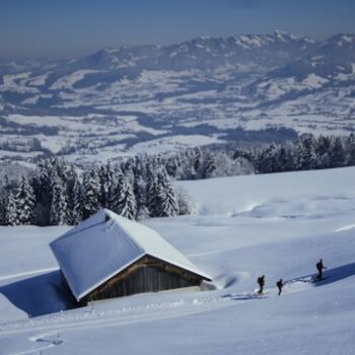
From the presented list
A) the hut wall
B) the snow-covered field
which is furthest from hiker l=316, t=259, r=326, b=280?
the hut wall

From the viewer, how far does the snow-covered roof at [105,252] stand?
30.6 m

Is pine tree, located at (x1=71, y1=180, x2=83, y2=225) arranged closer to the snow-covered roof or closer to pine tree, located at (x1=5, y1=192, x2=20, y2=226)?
pine tree, located at (x1=5, y1=192, x2=20, y2=226)

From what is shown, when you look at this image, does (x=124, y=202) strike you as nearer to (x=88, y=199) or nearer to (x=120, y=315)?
(x=88, y=199)

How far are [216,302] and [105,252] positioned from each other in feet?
31.3

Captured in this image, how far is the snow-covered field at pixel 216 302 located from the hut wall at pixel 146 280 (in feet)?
1.98

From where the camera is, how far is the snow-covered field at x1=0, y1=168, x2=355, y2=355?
15.5 m

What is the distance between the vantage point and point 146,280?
31.6m

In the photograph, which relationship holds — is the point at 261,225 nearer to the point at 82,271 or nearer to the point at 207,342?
the point at 82,271

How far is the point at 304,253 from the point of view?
34906 mm

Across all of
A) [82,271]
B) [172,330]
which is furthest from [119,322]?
[82,271]

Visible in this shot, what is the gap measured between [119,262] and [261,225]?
31.5 meters

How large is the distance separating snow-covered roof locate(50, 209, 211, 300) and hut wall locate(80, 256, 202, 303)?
0.48 m

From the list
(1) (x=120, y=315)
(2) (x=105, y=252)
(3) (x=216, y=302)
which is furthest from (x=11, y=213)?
(3) (x=216, y=302)

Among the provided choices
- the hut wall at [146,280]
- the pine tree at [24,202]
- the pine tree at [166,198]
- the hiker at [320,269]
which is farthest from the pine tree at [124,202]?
the hiker at [320,269]
